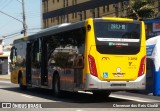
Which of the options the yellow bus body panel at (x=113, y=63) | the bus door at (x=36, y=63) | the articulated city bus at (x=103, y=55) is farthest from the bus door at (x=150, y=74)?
the bus door at (x=36, y=63)

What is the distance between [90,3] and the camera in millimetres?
65125

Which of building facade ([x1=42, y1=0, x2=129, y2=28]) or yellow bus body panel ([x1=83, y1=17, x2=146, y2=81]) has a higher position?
building facade ([x1=42, y1=0, x2=129, y2=28])

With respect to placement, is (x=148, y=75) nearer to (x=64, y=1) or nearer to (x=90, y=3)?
(x=90, y=3)

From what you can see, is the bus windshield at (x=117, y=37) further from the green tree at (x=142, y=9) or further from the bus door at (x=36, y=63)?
the green tree at (x=142, y=9)

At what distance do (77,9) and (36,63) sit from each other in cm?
4569

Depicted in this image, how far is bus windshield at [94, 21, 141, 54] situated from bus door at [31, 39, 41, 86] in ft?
21.1

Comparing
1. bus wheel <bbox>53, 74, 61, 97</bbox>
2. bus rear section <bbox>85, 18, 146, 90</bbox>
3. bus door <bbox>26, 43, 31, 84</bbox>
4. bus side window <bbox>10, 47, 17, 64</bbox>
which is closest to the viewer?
bus rear section <bbox>85, 18, 146, 90</bbox>

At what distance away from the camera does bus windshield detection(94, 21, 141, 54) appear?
17.7 meters

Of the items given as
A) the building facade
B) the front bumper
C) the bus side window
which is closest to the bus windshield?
the front bumper

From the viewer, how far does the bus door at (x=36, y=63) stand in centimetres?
2348

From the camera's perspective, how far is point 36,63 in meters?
24.0

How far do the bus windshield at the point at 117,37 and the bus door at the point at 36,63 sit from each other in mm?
6429

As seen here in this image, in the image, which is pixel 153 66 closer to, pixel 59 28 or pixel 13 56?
pixel 59 28

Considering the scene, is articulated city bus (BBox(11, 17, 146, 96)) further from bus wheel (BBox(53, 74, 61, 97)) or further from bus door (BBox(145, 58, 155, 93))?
bus door (BBox(145, 58, 155, 93))
